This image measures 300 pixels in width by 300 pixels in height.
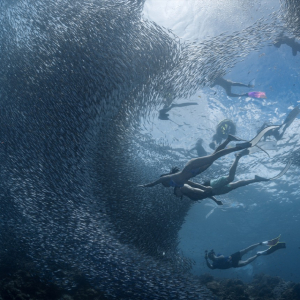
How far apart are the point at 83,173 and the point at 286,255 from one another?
58.3 m

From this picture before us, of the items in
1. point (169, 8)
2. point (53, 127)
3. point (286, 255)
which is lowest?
point (286, 255)

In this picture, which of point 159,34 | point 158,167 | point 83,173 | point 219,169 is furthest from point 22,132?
point 219,169

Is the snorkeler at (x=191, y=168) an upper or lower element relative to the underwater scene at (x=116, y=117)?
lower

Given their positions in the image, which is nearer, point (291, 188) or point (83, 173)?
point (83, 173)

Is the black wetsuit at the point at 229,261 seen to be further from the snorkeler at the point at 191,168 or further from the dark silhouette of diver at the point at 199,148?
the snorkeler at the point at 191,168

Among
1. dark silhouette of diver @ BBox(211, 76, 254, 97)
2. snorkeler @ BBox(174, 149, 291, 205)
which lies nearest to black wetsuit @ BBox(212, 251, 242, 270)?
snorkeler @ BBox(174, 149, 291, 205)

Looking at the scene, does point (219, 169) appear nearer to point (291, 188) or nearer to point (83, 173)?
point (291, 188)

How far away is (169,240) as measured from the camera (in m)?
13.8

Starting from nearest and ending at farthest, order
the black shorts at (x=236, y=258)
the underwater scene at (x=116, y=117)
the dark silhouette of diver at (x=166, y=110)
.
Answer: the underwater scene at (x=116, y=117)
the dark silhouette of diver at (x=166, y=110)
the black shorts at (x=236, y=258)

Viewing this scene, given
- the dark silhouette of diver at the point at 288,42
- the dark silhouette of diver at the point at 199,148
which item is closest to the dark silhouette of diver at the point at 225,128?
the dark silhouette of diver at the point at 199,148

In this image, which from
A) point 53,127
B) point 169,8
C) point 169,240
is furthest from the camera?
point 169,240

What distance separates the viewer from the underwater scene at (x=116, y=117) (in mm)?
6785

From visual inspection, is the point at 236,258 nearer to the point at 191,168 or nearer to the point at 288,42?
the point at 191,168

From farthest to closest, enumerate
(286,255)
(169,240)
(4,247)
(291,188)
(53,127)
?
(286,255) < (291,188) < (169,240) < (4,247) < (53,127)
